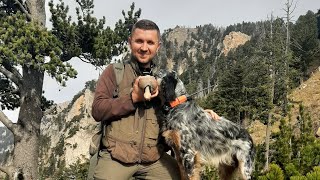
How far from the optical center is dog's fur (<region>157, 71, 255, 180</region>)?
333 cm

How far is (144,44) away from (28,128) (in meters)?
10.2

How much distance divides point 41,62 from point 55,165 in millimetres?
87263

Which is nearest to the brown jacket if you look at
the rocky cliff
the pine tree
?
the pine tree

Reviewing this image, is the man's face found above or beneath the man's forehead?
beneath

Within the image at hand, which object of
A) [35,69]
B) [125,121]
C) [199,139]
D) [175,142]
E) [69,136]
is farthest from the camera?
[69,136]

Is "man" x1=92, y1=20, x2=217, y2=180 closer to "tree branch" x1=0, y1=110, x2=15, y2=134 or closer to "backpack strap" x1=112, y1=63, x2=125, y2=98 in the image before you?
"backpack strap" x1=112, y1=63, x2=125, y2=98

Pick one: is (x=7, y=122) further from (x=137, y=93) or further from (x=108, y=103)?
(x=137, y=93)

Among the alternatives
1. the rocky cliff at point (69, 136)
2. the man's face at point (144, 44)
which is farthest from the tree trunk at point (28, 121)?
the rocky cliff at point (69, 136)

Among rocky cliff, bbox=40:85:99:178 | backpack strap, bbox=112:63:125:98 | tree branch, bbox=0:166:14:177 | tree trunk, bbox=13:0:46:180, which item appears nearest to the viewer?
backpack strap, bbox=112:63:125:98

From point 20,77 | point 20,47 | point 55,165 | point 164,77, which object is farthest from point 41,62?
point 55,165

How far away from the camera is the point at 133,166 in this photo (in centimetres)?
306

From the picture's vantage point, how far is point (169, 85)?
337 centimetres

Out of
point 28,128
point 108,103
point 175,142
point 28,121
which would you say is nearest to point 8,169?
point 28,128

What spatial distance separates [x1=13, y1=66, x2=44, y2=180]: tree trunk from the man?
975 cm
